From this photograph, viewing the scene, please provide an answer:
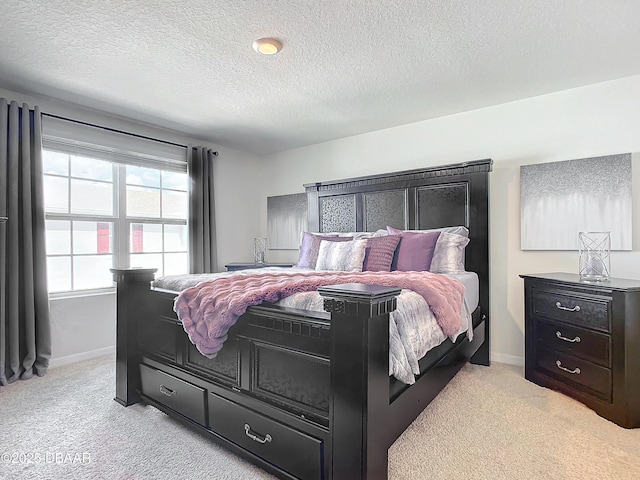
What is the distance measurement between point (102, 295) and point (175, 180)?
151 centimetres

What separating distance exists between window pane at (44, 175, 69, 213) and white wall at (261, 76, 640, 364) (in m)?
3.08

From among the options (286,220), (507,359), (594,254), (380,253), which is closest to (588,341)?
(594,254)

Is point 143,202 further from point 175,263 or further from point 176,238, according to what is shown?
point 175,263

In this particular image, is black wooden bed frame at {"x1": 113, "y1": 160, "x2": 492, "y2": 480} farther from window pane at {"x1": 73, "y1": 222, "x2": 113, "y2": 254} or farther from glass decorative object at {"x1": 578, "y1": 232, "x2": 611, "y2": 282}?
window pane at {"x1": 73, "y1": 222, "x2": 113, "y2": 254}

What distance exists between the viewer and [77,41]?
222 cm

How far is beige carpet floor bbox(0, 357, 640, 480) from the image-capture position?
1676mm

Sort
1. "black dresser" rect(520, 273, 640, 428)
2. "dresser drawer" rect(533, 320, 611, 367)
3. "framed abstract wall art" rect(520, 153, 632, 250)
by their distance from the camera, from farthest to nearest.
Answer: "framed abstract wall art" rect(520, 153, 632, 250), "dresser drawer" rect(533, 320, 611, 367), "black dresser" rect(520, 273, 640, 428)

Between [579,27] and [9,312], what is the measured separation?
4.44m

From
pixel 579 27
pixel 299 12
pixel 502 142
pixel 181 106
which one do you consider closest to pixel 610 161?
pixel 502 142

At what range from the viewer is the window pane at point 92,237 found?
3475mm

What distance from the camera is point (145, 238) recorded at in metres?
3.98

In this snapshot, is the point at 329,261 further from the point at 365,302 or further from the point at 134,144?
the point at 134,144

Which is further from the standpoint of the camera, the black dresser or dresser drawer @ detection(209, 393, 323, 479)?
the black dresser

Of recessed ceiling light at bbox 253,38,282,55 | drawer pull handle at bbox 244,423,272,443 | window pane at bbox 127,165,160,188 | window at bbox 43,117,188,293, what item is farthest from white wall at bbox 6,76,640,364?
drawer pull handle at bbox 244,423,272,443
